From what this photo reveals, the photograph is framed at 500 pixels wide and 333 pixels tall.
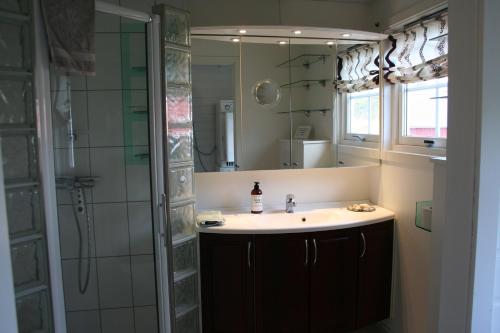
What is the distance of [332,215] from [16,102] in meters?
1.97

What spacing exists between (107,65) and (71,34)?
0.48 m

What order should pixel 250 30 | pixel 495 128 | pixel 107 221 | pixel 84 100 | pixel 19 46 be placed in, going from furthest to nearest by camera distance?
pixel 250 30 < pixel 107 221 < pixel 84 100 < pixel 19 46 < pixel 495 128

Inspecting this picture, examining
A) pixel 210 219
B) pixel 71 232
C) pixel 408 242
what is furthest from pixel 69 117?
pixel 408 242

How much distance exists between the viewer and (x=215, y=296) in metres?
2.29

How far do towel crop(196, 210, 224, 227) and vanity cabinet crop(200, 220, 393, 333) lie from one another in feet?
0.26

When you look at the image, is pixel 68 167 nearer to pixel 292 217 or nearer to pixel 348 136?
pixel 292 217

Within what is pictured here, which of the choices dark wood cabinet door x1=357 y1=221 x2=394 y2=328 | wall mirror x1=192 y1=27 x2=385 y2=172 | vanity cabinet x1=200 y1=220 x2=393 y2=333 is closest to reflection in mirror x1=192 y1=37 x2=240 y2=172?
wall mirror x1=192 y1=27 x2=385 y2=172

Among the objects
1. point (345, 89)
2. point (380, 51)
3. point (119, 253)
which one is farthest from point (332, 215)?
point (119, 253)

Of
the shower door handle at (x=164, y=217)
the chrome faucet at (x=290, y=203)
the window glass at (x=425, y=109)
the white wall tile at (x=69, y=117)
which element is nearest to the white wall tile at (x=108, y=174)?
the white wall tile at (x=69, y=117)

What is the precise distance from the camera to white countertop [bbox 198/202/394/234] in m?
2.25

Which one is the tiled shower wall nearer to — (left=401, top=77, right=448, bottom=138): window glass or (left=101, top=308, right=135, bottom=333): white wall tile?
(left=101, top=308, right=135, bottom=333): white wall tile

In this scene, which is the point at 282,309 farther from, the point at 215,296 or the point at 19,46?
the point at 19,46

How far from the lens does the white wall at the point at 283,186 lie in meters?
2.63

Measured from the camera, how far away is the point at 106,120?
7.13 ft
